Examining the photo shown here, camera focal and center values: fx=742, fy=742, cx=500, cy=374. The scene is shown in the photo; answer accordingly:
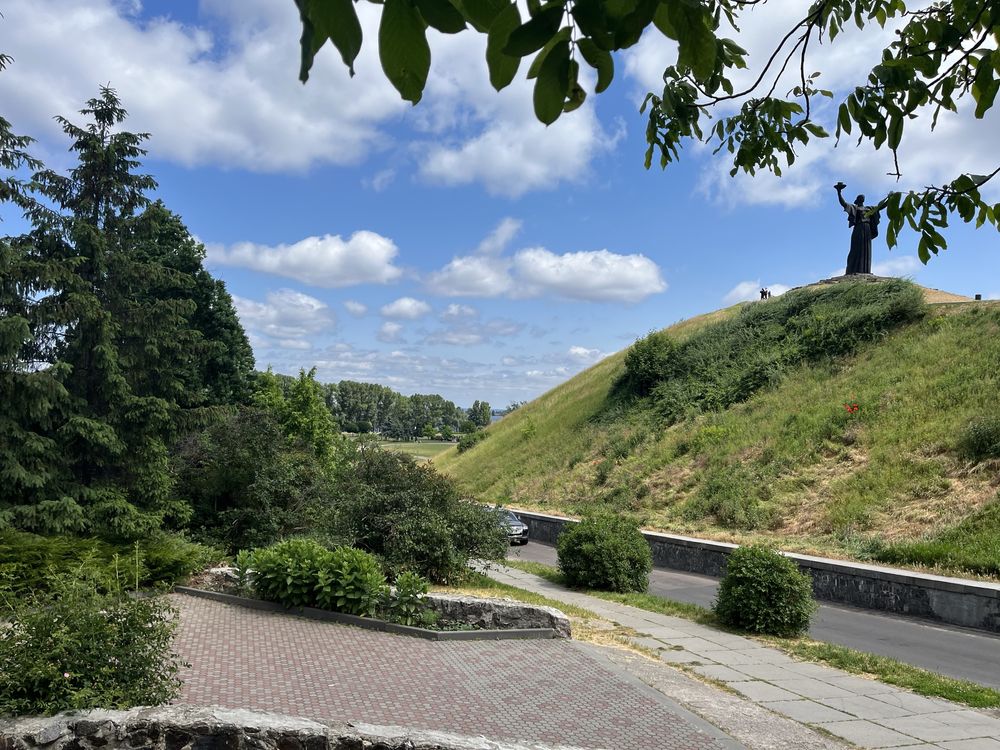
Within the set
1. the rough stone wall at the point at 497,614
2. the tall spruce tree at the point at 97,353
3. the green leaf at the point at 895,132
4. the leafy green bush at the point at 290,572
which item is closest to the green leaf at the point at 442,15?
the green leaf at the point at 895,132

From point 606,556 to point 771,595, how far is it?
4.08 meters

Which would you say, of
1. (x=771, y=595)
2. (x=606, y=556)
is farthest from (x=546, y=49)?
(x=606, y=556)

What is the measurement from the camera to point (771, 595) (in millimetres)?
10383

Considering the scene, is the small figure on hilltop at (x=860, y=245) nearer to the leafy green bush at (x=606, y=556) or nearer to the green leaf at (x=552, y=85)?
the leafy green bush at (x=606, y=556)

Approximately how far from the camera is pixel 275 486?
15.7 m

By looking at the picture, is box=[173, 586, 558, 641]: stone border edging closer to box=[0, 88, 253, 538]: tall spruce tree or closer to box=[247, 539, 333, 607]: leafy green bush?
box=[247, 539, 333, 607]: leafy green bush

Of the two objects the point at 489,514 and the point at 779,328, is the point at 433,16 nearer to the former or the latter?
the point at 489,514

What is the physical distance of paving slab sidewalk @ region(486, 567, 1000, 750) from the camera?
6.19 meters

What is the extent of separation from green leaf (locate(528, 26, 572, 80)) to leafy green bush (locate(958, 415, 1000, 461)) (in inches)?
828

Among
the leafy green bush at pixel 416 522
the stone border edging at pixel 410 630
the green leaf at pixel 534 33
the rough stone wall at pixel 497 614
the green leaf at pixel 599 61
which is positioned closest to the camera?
the green leaf at pixel 534 33

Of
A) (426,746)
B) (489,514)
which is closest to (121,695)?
(426,746)

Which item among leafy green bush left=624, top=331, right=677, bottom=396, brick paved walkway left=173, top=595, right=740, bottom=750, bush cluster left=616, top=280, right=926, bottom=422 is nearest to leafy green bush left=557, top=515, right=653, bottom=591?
brick paved walkway left=173, top=595, right=740, bottom=750

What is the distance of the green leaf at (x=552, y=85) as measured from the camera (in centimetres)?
178

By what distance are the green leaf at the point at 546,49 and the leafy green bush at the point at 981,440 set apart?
828 inches
